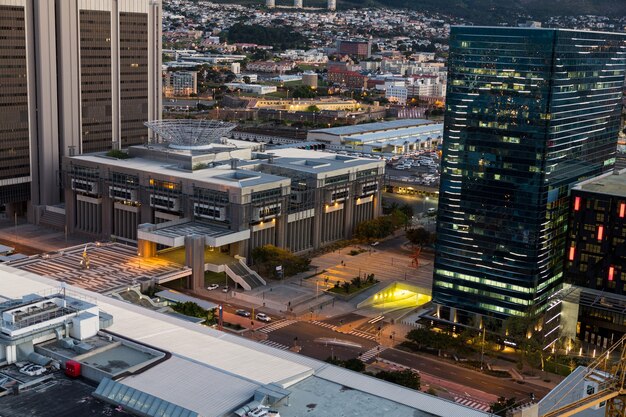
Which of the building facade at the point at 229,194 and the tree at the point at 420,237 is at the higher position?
the building facade at the point at 229,194

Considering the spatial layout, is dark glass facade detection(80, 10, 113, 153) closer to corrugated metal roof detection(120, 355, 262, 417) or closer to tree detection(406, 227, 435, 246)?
tree detection(406, 227, 435, 246)

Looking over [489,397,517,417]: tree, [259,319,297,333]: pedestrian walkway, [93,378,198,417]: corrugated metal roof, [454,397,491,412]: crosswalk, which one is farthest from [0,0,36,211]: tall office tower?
[489,397,517,417]: tree

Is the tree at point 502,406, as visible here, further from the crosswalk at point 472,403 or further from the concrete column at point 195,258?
the concrete column at point 195,258

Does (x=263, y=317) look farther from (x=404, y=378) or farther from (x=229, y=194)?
(x=404, y=378)

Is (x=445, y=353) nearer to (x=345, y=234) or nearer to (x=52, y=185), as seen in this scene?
(x=345, y=234)

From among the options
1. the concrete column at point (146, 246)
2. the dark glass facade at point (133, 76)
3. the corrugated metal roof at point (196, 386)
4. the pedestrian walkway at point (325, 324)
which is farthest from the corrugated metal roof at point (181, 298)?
the dark glass facade at point (133, 76)

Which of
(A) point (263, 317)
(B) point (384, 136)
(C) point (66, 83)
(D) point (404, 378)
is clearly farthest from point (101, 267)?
(B) point (384, 136)

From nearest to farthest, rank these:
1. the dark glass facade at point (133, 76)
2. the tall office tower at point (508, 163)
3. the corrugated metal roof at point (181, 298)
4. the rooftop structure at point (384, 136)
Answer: the tall office tower at point (508, 163) < the corrugated metal roof at point (181, 298) < the dark glass facade at point (133, 76) < the rooftop structure at point (384, 136)
